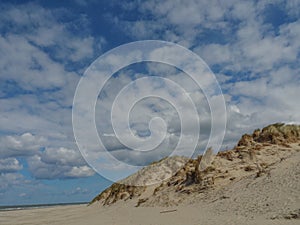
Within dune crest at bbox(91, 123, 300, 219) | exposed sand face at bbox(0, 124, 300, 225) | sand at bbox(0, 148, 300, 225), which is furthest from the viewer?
dune crest at bbox(91, 123, 300, 219)

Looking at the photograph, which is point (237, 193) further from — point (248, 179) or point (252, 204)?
point (252, 204)

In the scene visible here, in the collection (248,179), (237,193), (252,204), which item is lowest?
(252,204)

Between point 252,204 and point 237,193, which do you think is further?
point 237,193

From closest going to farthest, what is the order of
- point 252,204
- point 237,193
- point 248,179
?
point 252,204
point 237,193
point 248,179

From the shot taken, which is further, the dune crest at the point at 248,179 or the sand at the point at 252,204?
the dune crest at the point at 248,179

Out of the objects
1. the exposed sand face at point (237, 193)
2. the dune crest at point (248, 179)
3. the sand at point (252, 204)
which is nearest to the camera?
the sand at point (252, 204)

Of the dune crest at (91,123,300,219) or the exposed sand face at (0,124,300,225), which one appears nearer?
the exposed sand face at (0,124,300,225)

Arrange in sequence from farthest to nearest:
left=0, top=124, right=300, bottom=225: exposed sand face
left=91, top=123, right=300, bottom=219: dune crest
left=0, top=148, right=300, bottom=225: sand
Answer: left=91, top=123, right=300, bottom=219: dune crest
left=0, top=124, right=300, bottom=225: exposed sand face
left=0, top=148, right=300, bottom=225: sand

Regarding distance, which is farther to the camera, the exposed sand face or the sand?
the exposed sand face

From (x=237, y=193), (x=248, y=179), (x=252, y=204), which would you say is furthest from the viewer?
(x=248, y=179)

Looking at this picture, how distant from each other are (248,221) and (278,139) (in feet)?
44.9

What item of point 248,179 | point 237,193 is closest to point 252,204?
point 237,193

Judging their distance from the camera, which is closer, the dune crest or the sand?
the sand

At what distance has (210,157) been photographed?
25.4m
